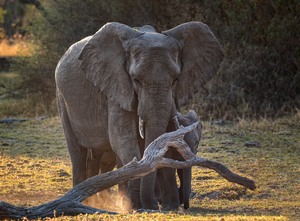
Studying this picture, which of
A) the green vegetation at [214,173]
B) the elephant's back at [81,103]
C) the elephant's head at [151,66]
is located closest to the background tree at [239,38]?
the green vegetation at [214,173]

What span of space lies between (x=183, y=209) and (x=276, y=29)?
842 centimetres

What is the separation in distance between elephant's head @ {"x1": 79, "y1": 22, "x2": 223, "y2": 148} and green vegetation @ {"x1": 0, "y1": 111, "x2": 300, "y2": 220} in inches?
45.5

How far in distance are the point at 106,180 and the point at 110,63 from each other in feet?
5.80

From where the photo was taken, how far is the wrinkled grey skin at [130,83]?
906 centimetres

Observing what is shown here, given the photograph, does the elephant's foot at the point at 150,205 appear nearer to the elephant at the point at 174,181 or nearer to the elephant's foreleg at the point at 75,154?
the elephant at the point at 174,181

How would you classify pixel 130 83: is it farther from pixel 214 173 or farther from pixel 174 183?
pixel 214 173

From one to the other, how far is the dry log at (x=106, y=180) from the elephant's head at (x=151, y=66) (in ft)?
1.13

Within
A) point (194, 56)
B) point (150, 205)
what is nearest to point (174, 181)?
point (150, 205)

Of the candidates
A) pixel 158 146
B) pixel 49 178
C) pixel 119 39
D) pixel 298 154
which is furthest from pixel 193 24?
pixel 298 154

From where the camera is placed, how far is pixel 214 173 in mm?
12328

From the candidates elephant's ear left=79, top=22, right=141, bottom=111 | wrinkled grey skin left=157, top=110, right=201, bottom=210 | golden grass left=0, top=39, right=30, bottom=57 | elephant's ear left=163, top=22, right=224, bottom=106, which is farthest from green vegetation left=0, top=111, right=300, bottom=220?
golden grass left=0, top=39, right=30, bottom=57

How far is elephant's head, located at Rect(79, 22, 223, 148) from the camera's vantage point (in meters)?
9.05

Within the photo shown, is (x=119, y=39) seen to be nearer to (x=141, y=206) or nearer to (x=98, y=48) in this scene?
(x=98, y=48)

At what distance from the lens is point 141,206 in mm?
9344
